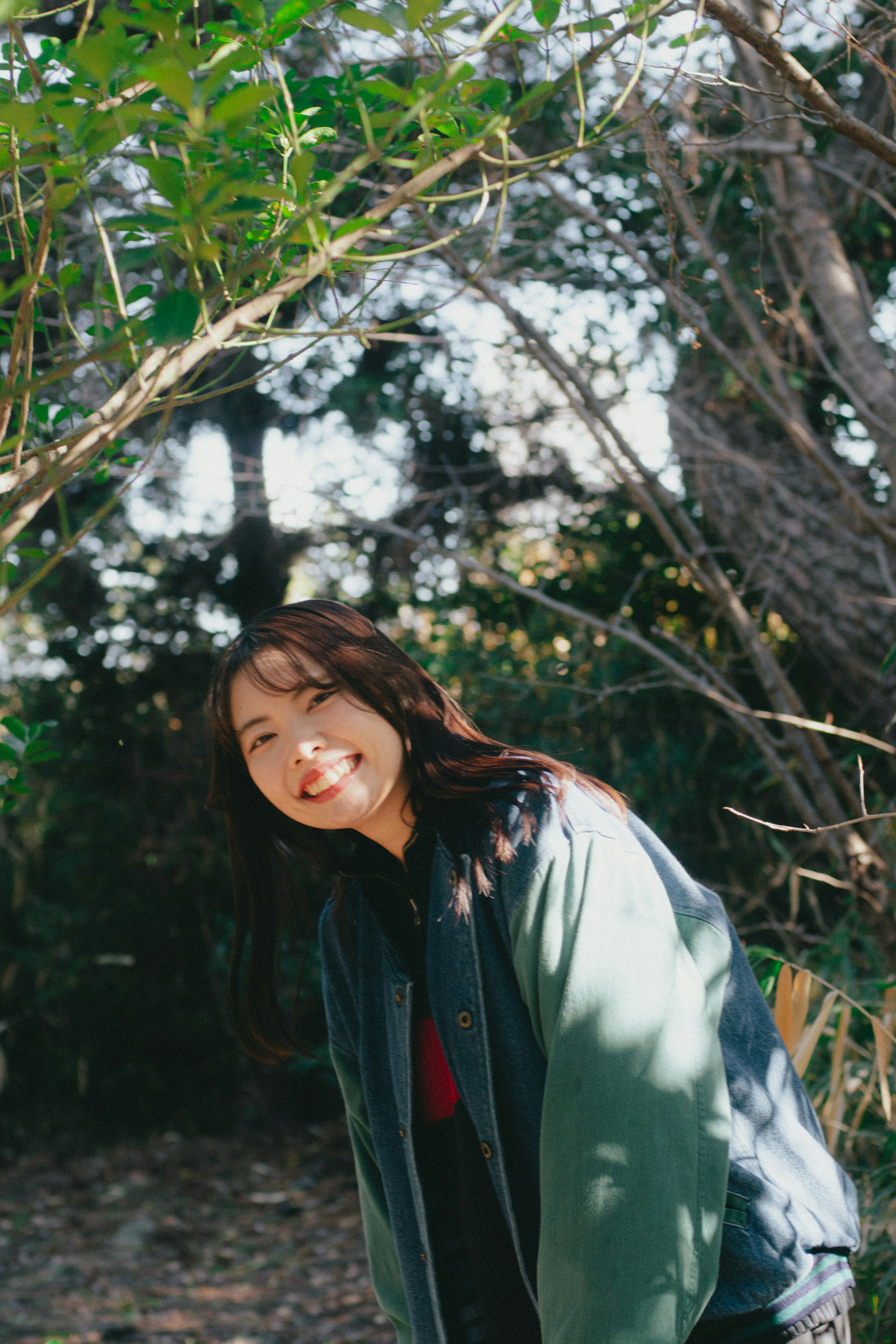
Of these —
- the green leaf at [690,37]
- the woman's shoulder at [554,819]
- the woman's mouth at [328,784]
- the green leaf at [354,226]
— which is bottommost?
the woman's shoulder at [554,819]

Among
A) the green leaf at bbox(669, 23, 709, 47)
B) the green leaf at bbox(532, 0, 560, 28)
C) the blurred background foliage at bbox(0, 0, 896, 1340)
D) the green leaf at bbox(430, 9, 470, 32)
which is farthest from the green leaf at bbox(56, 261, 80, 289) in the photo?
the blurred background foliage at bbox(0, 0, 896, 1340)

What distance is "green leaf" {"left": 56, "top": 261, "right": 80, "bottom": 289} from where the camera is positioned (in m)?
1.08

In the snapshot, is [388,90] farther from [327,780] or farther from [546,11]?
[327,780]

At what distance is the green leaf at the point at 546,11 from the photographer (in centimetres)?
97

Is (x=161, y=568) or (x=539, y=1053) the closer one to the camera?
(x=539, y=1053)

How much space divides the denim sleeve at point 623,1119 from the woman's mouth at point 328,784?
1.20ft

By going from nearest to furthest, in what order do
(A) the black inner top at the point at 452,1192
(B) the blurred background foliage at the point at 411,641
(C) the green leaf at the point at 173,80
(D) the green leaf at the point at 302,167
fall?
(C) the green leaf at the point at 173,80 < (D) the green leaf at the point at 302,167 < (A) the black inner top at the point at 452,1192 < (B) the blurred background foliage at the point at 411,641

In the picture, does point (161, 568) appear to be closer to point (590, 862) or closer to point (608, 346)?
point (608, 346)

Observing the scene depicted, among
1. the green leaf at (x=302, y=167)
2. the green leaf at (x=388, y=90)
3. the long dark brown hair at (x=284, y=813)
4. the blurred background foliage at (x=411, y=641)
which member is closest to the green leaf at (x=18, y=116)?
the green leaf at (x=302, y=167)

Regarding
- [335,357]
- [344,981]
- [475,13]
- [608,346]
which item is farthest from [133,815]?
[475,13]

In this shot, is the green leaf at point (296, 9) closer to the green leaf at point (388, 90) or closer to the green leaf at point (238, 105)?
the green leaf at point (388, 90)

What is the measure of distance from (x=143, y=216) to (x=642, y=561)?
3.88m

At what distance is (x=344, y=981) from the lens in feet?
4.99

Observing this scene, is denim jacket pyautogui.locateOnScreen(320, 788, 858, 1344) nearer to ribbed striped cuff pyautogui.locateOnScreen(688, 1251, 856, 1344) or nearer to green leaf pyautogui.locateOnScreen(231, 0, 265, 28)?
ribbed striped cuff pyautogui.locateOnScreen(688, 1251, 856, 1344)
